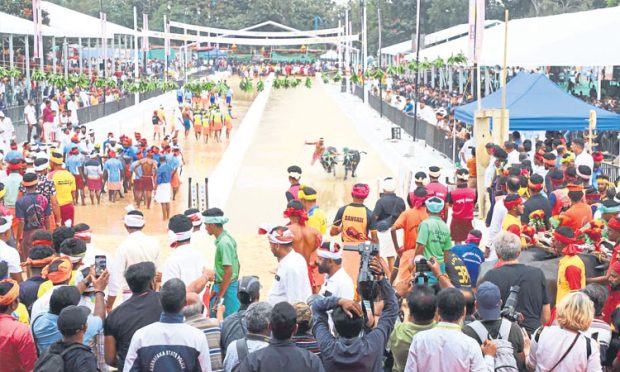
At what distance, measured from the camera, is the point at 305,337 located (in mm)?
5980

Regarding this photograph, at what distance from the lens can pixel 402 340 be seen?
6250 mm

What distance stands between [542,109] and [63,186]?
10115 mm

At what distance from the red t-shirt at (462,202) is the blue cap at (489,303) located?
595cm

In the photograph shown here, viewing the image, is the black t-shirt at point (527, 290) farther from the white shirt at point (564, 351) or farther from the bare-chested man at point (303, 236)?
the bare-chested man at point (303, 236)

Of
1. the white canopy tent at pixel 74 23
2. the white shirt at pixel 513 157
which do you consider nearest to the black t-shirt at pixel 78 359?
the white shirt at pixel 513 157

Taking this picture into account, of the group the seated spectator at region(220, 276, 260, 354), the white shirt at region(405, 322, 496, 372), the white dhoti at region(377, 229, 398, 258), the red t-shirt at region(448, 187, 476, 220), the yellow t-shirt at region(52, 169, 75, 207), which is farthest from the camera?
the yellow t-shirt at region(52, 169, 75, 207)

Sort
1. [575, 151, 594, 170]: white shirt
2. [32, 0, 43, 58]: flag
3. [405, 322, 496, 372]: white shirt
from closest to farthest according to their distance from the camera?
[405, 322, 496, 372]: white shirt → [575, 151, 594, 170]: white shirt → [32, 0, 43, 58]: flag

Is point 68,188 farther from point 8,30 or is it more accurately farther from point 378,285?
point 8,30

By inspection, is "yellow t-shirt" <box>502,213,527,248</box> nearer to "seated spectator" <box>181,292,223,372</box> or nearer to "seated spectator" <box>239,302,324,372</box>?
"seated spectator" <box>181,292,223,372</box>

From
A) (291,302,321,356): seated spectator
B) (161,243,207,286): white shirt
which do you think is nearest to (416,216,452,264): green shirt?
(161,243,207,286): white shirt

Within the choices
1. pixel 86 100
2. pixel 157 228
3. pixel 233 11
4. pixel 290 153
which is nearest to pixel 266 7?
pixel 233 11

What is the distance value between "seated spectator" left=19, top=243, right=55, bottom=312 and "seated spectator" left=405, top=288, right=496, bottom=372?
11.3 ft

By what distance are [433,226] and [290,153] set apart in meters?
21.6

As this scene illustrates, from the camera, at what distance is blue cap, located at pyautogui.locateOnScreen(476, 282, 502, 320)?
628cm
